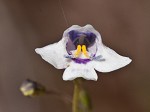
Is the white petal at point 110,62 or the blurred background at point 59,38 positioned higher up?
the white petal at point 110,62

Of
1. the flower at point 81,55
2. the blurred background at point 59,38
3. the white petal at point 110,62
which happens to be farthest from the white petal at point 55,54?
the blurred background at point 59,38

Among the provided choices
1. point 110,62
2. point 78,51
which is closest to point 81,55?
point 78,51

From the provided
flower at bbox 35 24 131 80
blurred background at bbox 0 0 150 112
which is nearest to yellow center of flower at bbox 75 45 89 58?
flower at bbox 35 24 131 80

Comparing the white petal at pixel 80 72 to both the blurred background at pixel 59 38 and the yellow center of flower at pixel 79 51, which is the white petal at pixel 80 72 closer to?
the yellow center of flower at pixel 79 51

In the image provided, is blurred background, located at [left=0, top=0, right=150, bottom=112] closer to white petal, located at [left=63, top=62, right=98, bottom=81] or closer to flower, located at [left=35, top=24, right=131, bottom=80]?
flower, located at [left=35, top=24, right=131, bottom=80]
